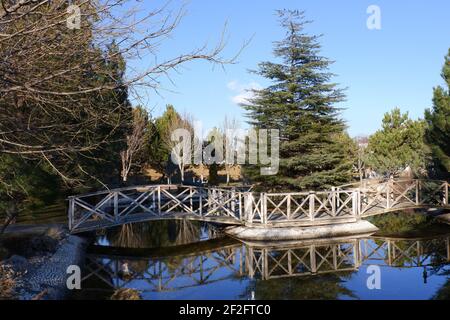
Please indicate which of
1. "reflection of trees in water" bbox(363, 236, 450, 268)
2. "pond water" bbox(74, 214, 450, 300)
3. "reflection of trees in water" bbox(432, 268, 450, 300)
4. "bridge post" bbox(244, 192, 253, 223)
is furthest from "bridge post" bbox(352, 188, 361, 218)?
"reflection of trees in water" bbox(432, 268, 450, 300)

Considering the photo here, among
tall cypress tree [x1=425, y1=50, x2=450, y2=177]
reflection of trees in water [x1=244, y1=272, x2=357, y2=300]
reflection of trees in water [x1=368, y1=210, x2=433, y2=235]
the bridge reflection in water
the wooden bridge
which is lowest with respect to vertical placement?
reflection of trees in water [x1=244, y1=272, x2=357, y2=300]

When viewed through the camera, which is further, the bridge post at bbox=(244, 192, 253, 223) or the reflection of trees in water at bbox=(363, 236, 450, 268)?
the bridge post at bbox=(244, 192, 253, 223)

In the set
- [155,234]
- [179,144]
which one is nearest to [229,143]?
[179,144]

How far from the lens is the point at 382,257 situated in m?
10.2

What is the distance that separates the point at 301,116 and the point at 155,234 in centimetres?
796

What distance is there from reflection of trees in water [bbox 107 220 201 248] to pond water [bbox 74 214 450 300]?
0.07 m

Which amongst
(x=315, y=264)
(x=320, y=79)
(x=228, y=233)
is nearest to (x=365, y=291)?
(x=315, y=264)

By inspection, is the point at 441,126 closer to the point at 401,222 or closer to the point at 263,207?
the point at 401,222

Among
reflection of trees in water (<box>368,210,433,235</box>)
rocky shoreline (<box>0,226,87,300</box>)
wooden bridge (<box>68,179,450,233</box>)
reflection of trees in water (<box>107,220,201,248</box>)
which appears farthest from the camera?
reflection of trees in water (<box>368,210,433,235</box>)

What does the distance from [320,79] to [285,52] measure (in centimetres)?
198

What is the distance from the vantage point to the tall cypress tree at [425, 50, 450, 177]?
1430cm

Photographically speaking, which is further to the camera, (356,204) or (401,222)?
(401,222)

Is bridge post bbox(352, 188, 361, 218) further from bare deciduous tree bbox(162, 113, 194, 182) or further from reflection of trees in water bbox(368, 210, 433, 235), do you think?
bare deciduous tree bbox(162, 113, 194, 182)

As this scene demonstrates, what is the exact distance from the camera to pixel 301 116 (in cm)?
1633
